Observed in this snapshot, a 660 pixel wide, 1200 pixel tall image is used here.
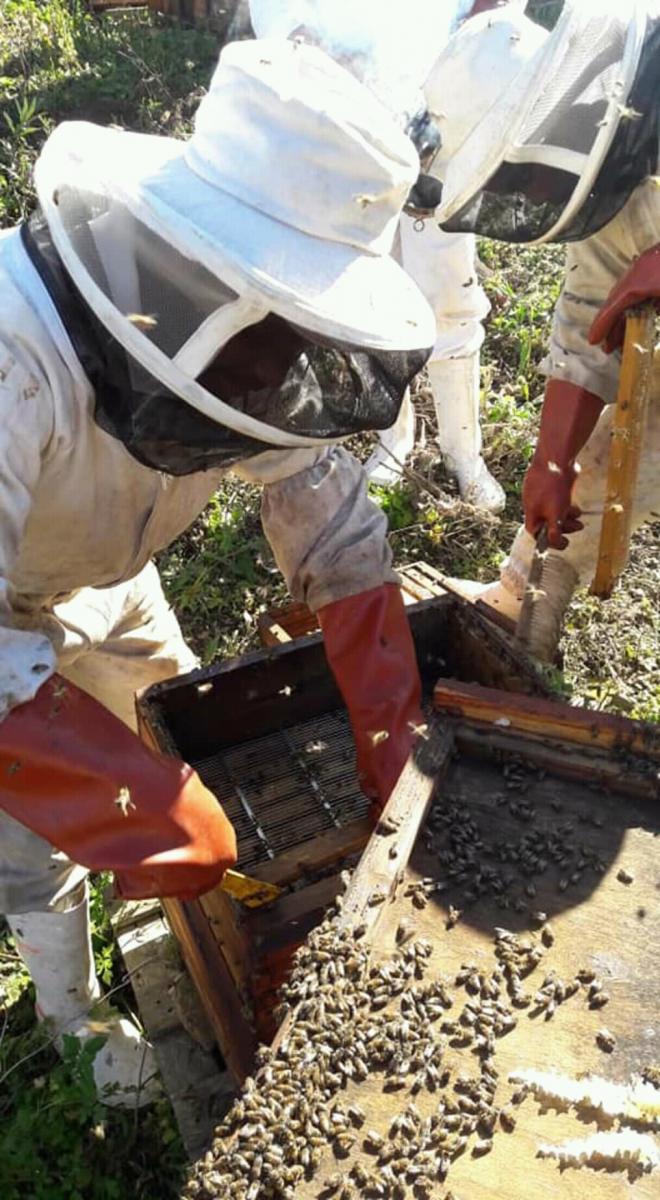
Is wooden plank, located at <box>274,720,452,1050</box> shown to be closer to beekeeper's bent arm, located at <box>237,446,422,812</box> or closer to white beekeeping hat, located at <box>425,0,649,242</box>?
beekeeper's bent arm, located at <box>237,446,422,812</box>

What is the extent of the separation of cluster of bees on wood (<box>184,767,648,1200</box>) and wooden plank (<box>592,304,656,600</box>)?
156cm

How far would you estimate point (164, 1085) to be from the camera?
3020mm

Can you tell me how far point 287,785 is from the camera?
10.6 ft

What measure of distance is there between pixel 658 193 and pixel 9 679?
8.59 feet

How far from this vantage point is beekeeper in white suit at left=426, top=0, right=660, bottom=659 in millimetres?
3020

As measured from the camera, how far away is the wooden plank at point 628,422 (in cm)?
314

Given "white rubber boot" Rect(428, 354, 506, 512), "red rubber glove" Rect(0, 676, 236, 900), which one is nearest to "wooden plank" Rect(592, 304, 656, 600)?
"red rubber glove" Rect(0, 676, 236, 900)

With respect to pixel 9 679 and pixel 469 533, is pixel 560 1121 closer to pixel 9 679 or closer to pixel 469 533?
pixel 9 679

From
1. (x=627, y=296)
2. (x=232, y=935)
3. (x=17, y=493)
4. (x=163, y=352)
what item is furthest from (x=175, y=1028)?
(x=627, y=296)

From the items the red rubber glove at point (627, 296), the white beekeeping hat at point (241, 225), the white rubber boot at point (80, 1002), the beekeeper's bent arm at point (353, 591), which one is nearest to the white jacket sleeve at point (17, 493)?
the white beekeeping hat at point (241, 225)

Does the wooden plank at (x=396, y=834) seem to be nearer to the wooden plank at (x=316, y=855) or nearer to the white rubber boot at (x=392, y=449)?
the wooden plank at (x=316, y=855)

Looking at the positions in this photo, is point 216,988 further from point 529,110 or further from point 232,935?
point 529,110

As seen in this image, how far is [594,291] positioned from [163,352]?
2.31 m

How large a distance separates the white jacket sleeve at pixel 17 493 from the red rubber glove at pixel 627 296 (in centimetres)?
190
